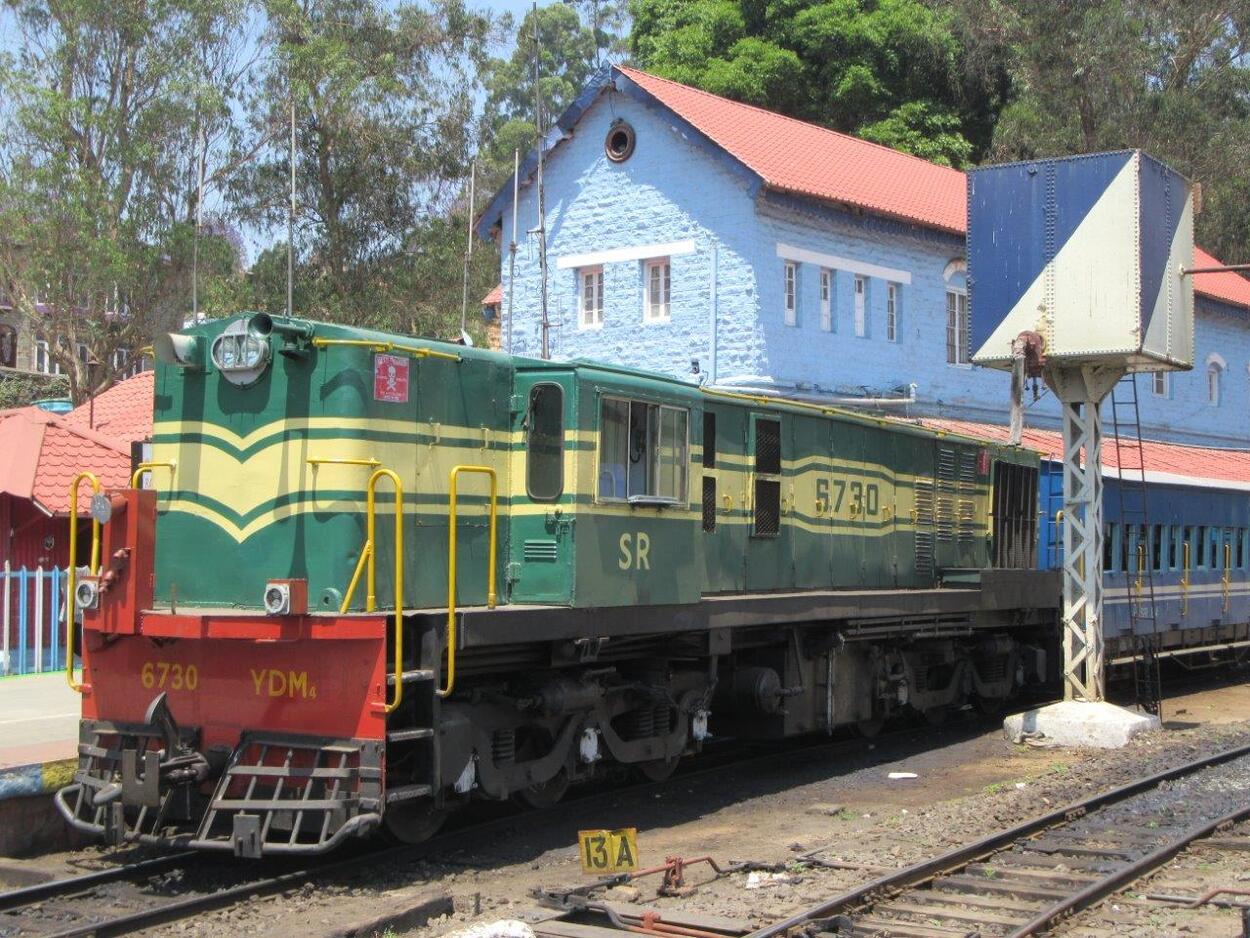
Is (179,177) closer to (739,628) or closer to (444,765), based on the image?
(739,628)

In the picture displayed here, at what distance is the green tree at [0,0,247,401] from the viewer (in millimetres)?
26344

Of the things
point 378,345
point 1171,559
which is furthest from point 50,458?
point 1171,559

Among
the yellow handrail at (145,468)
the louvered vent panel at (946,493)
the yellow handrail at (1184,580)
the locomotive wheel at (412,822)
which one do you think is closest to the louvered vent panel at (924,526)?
the louvered vent panel at (946,493)

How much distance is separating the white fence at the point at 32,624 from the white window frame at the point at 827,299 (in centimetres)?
1331

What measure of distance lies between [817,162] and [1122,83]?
19.0 m

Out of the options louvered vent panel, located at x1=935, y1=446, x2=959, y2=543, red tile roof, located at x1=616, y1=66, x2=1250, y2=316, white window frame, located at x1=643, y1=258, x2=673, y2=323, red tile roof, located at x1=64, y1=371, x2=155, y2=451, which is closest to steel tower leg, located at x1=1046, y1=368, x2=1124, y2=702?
louvered vent panel, located at x1=935, y1=446, x2=959, y2=543

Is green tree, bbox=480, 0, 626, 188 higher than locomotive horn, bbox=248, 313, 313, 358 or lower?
higher

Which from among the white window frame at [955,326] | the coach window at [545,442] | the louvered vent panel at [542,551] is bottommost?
the louvered vent panel at [542,551]

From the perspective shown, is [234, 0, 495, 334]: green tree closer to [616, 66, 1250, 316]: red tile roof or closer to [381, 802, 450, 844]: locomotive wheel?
[616, 66, 1250, 316]: red tile roof

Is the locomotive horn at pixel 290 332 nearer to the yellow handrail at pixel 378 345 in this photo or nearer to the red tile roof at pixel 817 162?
the yellow handrail at pixel 378 345

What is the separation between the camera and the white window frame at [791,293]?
939 inches

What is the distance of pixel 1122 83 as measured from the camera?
134ft

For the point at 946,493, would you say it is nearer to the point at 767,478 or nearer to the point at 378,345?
the point at 767,478

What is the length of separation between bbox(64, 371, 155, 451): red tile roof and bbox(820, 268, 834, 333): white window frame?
11623mm
